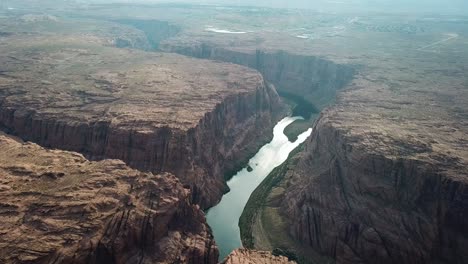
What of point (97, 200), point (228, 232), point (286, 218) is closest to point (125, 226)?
point (97, 200)

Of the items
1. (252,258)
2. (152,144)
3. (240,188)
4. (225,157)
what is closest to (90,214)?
(252,258)

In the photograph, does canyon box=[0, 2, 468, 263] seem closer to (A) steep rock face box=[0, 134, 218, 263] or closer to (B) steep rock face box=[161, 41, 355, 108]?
(A) steep rock face box=[0, 134, 218, 263]

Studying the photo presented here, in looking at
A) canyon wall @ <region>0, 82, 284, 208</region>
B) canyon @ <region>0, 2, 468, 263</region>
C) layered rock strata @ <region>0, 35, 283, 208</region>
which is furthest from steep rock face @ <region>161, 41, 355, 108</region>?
canyon wall @ <region>0, 82, 284, 208</region>

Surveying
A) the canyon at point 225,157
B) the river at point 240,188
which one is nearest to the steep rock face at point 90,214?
the canyon at point 225,157

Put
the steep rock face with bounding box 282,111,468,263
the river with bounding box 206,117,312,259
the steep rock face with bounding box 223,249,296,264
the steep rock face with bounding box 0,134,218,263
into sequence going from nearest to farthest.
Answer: the steep rock face with bounding box 0,134,218,263, the steep rock face with bounding box 223,249,296,264, the steep rock face with bounding box 282,111,468,263, the river with bounding box 206,117,312,259

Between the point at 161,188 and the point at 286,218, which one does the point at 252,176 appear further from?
the point at 161,188
